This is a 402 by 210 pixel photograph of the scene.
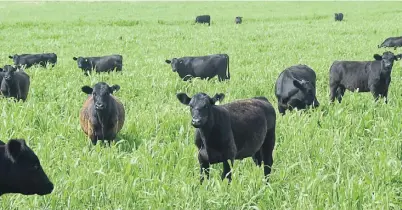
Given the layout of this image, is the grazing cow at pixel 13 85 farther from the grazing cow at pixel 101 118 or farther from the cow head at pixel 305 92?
the cow head at pixel 305 92

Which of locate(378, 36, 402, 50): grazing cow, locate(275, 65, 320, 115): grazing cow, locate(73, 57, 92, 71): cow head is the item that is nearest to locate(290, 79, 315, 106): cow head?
locate(275, 65, 320, 115): grazing cow

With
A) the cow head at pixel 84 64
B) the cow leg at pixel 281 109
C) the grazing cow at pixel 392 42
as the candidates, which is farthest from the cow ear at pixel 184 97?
the grazing cow at pixel 392 42

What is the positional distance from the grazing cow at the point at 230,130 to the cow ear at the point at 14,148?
5.91 ft

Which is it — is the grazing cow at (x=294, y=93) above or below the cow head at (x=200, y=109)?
below

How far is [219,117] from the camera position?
19.7 feet

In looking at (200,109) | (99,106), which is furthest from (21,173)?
(99,106)

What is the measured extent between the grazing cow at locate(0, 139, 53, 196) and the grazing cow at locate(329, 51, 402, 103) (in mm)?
7803

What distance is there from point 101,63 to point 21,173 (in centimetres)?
1406

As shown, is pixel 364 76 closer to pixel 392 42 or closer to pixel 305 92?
pixel 305 92

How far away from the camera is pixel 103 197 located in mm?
5098

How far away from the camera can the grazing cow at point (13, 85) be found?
37.0 ft

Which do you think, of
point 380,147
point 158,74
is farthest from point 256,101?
point 158,74

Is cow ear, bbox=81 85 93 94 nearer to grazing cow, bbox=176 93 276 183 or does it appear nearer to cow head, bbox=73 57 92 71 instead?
grazing cow, bbox=176 93 276 183

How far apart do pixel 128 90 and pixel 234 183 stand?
22.7ft
